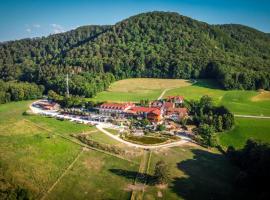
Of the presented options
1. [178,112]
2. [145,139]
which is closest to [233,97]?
[178,112]

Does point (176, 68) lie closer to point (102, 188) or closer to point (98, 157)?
point (98, 157)

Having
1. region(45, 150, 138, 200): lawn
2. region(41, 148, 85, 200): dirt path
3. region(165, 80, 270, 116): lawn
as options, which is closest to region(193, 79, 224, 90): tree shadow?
region(165, 80, 270, 116): lawn

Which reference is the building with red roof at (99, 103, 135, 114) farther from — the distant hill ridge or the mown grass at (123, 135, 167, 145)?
the distant hill ridge

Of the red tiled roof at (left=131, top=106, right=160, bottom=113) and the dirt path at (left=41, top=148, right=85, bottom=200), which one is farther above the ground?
the red tiled roof at (left=131, top=106, right=160, bottom=113)

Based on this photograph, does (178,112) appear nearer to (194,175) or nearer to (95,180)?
(194,175)

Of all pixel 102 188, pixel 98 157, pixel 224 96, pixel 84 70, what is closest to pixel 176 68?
pixel 224 96

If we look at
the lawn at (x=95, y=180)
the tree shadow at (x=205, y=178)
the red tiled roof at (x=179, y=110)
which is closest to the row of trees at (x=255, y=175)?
the tree shadow at (x=205, y=178)

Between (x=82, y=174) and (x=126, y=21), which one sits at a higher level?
(x=126, y=21)

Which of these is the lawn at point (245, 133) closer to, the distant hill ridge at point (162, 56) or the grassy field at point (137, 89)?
the grassy field at point (137, 89)
